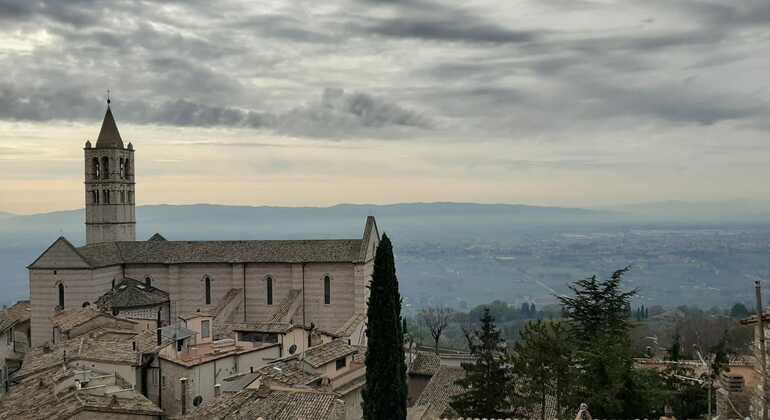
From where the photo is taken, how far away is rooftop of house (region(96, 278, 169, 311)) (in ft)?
135

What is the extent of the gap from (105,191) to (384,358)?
123 feet

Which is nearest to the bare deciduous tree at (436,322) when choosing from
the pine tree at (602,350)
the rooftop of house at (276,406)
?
the pine tree at (602,350)

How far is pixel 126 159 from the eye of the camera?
182 feet

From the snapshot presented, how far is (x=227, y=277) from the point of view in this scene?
43969mm

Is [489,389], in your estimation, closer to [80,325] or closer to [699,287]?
[80,325]

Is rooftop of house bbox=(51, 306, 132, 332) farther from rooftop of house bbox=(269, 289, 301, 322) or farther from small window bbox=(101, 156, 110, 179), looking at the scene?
small window bbox=(101, 156, 110, 179)

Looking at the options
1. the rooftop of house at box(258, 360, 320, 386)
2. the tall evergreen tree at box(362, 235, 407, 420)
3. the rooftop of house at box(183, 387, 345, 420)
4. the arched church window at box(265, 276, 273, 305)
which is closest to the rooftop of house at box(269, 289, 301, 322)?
the arched church window at box(265, 276, 273, 305)

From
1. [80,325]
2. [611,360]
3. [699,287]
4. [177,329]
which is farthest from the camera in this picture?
[699,287]

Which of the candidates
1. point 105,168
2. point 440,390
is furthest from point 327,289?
point 105,168

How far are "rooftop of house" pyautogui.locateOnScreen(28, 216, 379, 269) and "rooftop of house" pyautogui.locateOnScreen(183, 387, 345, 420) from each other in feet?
60.1

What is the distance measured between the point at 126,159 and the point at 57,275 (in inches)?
584

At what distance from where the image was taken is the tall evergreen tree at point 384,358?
76.2ft

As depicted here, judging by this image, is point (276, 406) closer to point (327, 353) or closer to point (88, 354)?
point (327, 353)

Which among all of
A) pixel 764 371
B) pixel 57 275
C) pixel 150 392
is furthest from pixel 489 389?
pixel 57 275
